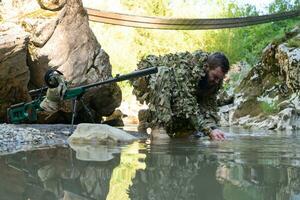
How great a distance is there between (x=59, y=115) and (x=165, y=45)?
48.9 ft

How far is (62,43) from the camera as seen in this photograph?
29.2ft

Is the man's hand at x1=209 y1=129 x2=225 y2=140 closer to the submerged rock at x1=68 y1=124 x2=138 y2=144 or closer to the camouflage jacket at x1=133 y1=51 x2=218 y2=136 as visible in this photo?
the camouflage jacket at x1=133 y1=51 x2=218 y2=136

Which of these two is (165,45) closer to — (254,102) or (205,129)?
(254,102)

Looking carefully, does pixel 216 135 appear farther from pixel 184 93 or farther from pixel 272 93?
pixel 272 93

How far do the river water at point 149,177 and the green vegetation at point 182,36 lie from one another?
60.0 feet

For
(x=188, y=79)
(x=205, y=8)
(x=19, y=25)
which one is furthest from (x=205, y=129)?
(x=205, y=8)

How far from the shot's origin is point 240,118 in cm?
1030

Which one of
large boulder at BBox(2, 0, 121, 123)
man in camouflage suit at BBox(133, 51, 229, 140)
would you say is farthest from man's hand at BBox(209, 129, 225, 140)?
large boulder at BBox(2, 0, 121, 123)

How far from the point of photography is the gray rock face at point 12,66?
723 centimetres

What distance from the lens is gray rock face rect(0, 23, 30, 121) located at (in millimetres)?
7233

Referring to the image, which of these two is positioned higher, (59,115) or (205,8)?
(205,8)

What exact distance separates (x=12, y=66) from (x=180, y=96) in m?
4.38

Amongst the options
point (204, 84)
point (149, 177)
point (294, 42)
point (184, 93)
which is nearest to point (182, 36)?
point (294, 42)

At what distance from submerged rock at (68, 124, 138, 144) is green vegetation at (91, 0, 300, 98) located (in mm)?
16820
